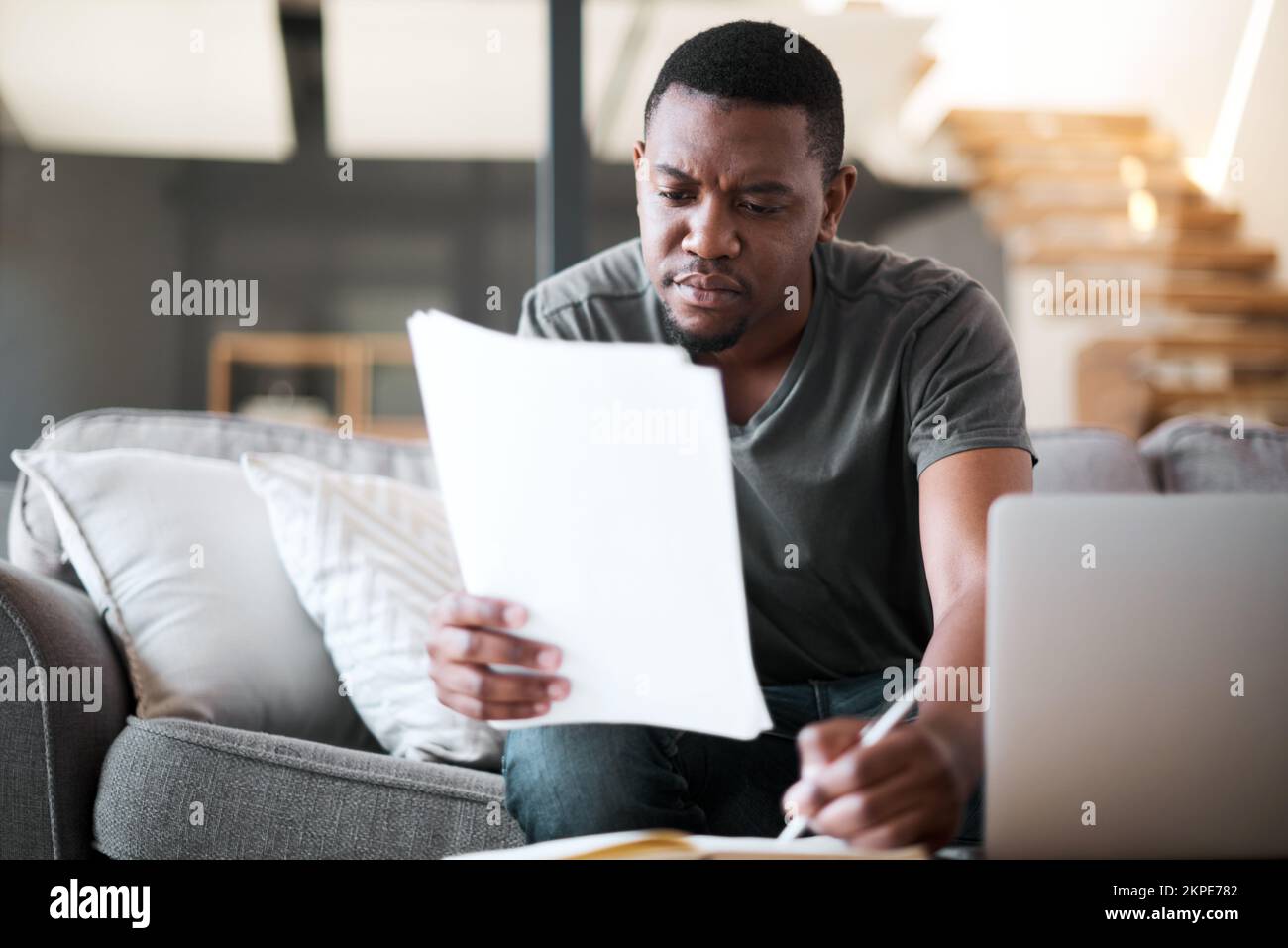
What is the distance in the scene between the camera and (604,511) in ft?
2.73

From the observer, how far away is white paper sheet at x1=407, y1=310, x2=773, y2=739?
785mm

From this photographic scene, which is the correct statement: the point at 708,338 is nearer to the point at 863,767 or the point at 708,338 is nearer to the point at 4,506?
the point at 863,767

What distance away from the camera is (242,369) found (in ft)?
20.3

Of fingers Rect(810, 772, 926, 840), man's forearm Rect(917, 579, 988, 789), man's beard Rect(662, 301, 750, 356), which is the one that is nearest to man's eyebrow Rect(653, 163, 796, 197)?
man's beard Rect(662, 301, 750, 356)

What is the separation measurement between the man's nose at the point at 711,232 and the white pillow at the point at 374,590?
525mm

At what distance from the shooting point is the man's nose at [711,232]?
3.88 feet

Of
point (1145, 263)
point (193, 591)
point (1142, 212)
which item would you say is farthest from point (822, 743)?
point (1142, 212)

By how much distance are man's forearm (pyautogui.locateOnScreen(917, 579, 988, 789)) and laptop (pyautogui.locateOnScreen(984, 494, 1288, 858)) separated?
0.19ft

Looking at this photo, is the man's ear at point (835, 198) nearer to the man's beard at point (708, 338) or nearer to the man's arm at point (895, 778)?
the man's beard at point (708, 338)

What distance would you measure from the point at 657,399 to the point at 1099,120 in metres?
5.05

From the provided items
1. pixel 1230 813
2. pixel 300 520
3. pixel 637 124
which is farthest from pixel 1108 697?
pixel 637 124

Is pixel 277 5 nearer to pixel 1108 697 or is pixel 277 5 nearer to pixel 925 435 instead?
pixel 925 435

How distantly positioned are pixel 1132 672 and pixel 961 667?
196 millimetres

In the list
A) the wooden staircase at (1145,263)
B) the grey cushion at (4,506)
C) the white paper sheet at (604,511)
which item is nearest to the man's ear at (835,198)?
the white paper sheet at (604,511)
